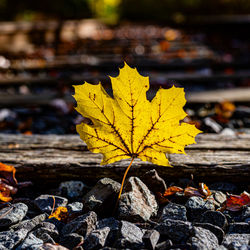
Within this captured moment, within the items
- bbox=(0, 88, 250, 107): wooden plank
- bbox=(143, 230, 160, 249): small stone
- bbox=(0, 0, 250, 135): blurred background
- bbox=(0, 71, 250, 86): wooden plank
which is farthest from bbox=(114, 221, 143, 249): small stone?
bbox=(0, 71, 250, 86): wooden plank

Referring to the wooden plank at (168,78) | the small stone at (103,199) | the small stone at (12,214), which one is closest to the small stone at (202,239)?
the small stone at (103,199)

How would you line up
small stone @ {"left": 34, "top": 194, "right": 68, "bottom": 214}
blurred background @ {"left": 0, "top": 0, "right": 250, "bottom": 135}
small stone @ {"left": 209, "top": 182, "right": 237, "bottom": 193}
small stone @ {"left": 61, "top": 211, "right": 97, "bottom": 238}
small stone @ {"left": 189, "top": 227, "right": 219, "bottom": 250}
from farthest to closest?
blurred background @ {"left": 0, "top": 0, "right": 250, "bottom": 135}, small stone @ {"left": 209, "top": 182, "right": 237, "bottom": 193}, small stone @ {"left": 34, "top": 194, "right": 68, "bottom": 214}, small stone @ {"left": 61, "top": 211, "right": 97, "bottom": 238}, small stone @ {"left": 189, "top": 227, "right": 219, "bottom": 250}

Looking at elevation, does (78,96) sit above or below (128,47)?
below

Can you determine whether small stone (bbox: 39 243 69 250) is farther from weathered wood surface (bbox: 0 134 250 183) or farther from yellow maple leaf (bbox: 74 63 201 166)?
weathered wood surface (bbox: 0 134 250 183)

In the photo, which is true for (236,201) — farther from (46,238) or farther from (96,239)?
(46,238)

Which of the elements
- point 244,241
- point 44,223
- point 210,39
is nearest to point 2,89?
point 44,223

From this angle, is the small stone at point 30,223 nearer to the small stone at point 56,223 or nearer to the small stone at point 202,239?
the small stone at point 56,223

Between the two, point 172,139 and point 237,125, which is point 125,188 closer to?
point 172,139
